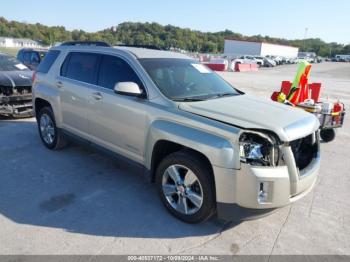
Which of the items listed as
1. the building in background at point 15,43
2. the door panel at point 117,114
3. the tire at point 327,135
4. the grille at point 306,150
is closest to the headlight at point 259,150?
the grille at point 306,150

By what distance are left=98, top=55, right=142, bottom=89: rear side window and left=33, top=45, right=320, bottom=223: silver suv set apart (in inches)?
0.5

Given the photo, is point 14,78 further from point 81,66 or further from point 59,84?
point 81,66

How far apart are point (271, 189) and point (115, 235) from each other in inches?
64.8

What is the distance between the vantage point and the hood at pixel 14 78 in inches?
314

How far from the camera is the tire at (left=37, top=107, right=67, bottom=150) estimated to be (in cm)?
569

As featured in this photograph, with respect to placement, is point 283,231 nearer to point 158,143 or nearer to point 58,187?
point 158,143

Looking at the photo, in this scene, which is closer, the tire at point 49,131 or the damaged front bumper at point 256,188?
the damaged front bumper at point 256,188

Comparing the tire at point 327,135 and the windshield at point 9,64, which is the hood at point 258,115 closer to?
the tire at point 327,135

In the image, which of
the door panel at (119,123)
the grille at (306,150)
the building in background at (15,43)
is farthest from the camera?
the building in background at (15,43)

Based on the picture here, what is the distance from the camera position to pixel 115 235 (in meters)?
3.35

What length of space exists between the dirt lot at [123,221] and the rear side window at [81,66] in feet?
4.64

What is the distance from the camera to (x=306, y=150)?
12.6 feet

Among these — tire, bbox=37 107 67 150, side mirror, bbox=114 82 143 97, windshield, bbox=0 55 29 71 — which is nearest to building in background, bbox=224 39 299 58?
windshield, bbox=0 55 29 71

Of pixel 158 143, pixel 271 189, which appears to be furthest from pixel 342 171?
pixel 158 143
